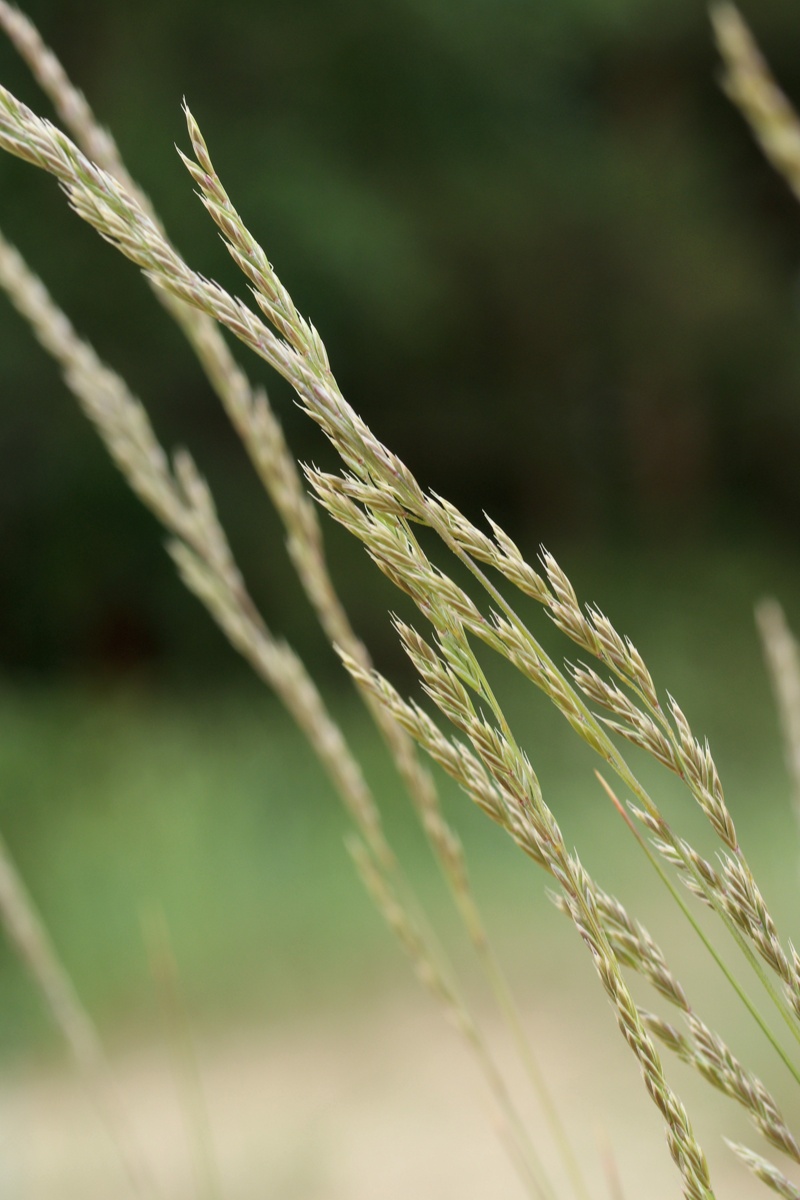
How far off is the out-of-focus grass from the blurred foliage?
4.56 feet

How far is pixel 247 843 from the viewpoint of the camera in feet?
16.1

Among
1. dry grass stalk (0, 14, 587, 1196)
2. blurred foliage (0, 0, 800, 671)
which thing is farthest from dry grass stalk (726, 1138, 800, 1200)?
blurred foliage (0, 0, 800, 671)

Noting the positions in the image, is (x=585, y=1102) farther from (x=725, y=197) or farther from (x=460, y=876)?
(x=725, y=197)

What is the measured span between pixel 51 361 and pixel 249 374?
3.87 feet

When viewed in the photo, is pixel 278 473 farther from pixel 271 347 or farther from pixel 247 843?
pixel 247 843

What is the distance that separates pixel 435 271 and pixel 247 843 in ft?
14.9

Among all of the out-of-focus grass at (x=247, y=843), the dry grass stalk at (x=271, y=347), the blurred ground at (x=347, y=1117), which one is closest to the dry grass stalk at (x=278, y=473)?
the dry grass stalk at (x=271, y=347)

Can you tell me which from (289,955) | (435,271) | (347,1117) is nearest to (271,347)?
(347,1117)

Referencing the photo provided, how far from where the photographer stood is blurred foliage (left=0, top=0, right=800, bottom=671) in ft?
22.5

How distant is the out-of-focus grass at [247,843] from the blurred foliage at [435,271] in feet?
4.56

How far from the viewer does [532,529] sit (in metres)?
9.38

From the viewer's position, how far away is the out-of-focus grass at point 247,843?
13.5ft

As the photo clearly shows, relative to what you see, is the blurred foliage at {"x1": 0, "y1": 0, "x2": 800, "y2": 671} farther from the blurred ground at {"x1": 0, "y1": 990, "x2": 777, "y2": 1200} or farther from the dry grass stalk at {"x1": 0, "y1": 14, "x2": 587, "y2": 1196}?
the dry grass stalk at {"x1": 0, "y1": 14, "x2": 587, "y2": 1196}

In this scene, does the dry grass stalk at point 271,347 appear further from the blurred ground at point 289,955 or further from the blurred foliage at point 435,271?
the blurred foliage at point 435,271
